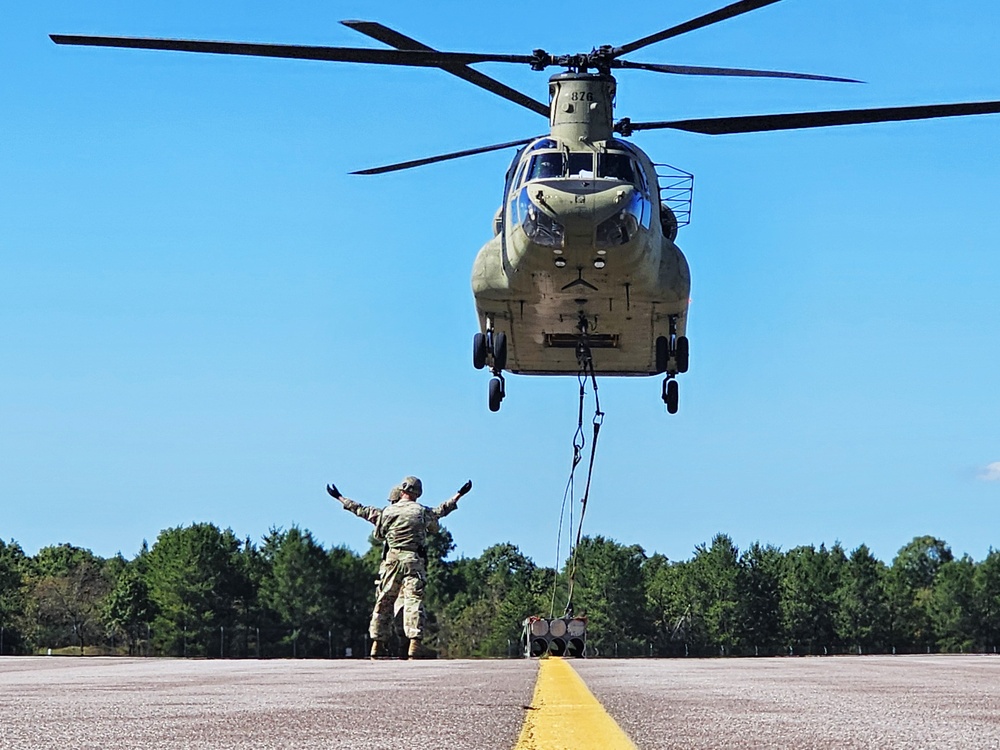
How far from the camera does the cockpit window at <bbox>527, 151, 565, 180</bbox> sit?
20.9 m

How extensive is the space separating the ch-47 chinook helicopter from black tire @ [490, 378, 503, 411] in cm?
6

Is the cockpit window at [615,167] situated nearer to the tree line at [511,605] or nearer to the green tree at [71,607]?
the tree line at [511,605]

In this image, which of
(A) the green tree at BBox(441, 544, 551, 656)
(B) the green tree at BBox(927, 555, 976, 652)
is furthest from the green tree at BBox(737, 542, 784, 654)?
(A) the green tree at BBox(441, 544, 551, 656)

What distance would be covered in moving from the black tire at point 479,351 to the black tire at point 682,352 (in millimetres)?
3240

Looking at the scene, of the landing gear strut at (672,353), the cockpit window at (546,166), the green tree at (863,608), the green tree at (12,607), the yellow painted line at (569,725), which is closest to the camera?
the yellow painted line at (569,725)

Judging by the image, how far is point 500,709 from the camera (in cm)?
743

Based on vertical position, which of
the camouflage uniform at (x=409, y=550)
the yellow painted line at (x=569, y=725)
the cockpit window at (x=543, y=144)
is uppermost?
the cockpit window at (x=543, y=144)

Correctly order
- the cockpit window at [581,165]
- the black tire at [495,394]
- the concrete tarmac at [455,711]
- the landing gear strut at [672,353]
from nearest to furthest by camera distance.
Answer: the concrete tarmac at [455,711] → the cockpit window at [581,165] → the landing gear strut at [672,353] → the black tire at [495,394]

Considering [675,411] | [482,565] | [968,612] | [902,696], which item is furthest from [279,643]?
[902,696]

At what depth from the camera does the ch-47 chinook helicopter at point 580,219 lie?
Result: 2009cm

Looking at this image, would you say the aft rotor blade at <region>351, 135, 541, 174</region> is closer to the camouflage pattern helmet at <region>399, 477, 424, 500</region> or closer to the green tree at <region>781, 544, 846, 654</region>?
the camouflage pattern helmet at <region>399, 477, 424, 500</region>

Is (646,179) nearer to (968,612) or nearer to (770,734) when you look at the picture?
(770,734)

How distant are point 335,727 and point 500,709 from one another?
137 cm

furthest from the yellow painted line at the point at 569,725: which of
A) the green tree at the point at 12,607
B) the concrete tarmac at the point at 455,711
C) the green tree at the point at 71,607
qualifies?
the green tree at the point at 71,607
